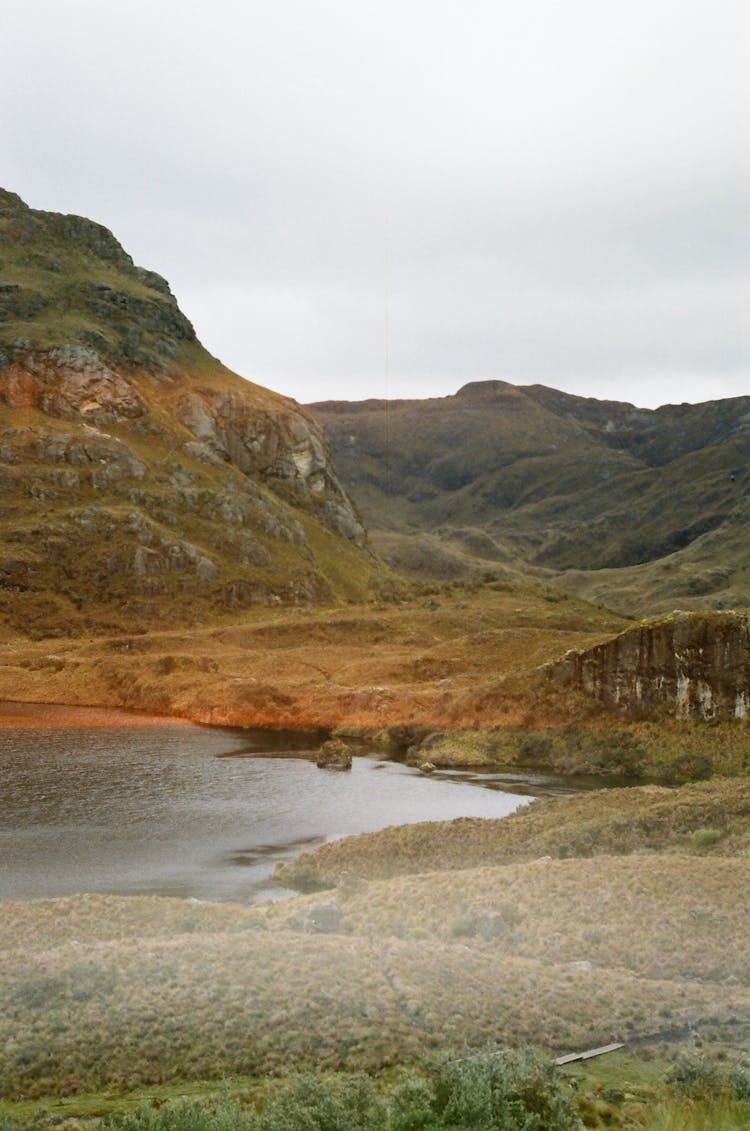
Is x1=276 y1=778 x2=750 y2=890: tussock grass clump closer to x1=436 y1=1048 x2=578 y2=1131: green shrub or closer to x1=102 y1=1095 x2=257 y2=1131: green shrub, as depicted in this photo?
x1=436 y1=1048 x2=578 y2=1131: green shrub

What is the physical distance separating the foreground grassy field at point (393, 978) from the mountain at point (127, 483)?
100323 millimetres

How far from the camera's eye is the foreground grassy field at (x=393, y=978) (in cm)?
1811

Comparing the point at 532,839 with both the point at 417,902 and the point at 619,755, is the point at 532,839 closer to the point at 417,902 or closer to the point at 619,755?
the point at 417,902

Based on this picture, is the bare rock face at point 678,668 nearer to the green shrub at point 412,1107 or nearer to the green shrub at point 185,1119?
the green shrub at point 412,1107

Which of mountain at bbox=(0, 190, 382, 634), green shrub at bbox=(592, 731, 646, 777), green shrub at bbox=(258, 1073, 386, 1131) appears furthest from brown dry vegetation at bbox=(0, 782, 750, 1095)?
mountain at bbox=(0, 190, 382, 634)

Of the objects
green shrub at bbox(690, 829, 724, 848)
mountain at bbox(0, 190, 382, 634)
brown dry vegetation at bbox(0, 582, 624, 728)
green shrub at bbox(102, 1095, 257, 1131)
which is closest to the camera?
green shrub at bbox(102, 1095, 257, 1131)

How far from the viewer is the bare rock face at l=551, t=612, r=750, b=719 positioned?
6340 cm

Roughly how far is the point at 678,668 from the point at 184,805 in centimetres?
3306

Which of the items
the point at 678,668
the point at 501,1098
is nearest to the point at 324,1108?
the point at 501,1098

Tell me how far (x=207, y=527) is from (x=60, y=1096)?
138519mm

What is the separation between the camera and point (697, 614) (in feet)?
218

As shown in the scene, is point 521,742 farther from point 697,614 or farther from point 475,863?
point 475,863

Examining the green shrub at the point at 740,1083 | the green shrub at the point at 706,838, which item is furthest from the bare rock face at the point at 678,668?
the green shrub at the point at 740,1083

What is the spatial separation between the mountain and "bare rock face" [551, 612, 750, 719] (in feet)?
240
